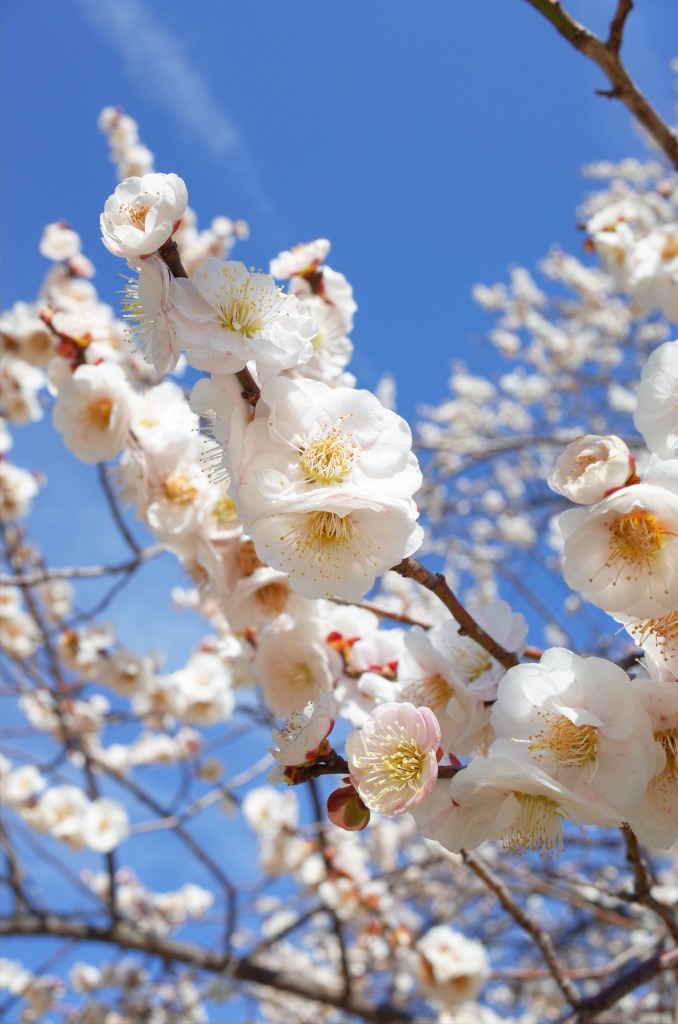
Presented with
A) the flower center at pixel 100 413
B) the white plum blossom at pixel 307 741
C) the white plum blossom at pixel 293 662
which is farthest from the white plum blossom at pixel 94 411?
the white plum blossom at pixel 307 741

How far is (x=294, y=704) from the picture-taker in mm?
1527

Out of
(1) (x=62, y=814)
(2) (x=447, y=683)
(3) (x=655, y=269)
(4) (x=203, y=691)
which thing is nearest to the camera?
(2) (x=447, y=683)

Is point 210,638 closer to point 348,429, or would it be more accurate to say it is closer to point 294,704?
point 294,704

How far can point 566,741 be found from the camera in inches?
35.6

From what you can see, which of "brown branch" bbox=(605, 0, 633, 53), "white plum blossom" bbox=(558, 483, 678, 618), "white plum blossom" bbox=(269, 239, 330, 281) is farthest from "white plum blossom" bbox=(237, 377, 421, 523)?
"brown branch" bbox=(605, 0, 633, 53)

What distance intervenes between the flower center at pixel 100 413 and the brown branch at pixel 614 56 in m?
1.29

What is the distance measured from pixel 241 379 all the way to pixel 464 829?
2.07ft

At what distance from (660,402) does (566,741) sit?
1.48 feet

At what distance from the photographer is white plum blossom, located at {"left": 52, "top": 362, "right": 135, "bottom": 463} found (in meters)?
1.63

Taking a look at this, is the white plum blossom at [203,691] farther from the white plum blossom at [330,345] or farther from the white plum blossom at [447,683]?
the white plum blossom at [447,683]

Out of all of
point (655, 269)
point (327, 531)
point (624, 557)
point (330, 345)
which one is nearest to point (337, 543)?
point (327, 531)

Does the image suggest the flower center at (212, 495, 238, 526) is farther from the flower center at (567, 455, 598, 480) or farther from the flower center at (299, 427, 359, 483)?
the flower center at (567, 455, 598, 480)

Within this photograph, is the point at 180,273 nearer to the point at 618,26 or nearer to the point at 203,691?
the point at 618,26

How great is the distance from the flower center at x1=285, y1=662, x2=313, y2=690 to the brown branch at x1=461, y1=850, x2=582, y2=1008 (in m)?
0.44
